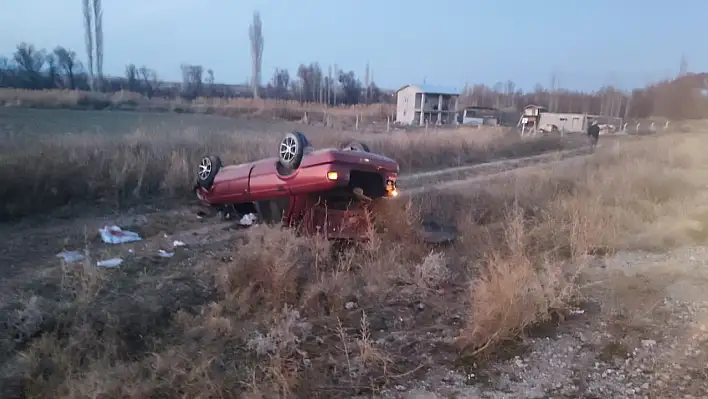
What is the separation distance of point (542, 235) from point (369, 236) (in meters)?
3.23

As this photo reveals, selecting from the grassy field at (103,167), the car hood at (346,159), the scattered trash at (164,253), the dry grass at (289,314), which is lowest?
the scattered trash at (164,253)

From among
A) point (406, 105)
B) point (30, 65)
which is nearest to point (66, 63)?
point (30, 65)

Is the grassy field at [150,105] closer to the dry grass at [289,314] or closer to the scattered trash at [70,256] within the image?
→ the scattered trash at [70,256]

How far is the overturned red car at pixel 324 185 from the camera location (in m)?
7.42

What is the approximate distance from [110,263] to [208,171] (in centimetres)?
340

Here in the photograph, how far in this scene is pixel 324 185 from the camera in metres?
7.38

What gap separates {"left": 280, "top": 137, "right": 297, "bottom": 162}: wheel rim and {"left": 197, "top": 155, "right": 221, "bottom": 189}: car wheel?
259cm

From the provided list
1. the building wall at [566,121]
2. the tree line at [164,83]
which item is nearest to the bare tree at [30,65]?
the tree line at [164,83]

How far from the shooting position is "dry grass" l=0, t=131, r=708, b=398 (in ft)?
15.2

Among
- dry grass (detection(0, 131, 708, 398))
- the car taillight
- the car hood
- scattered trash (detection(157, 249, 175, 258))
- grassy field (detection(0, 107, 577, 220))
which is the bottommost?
scattered trash (detection(157, 249, 175, 258))

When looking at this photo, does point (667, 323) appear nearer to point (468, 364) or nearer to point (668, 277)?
point (668, 277)

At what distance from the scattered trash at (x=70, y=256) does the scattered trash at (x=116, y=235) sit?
2.25 ft

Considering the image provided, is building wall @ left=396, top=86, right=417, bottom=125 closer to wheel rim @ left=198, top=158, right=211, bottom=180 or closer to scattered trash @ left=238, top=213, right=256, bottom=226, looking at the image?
wheel rim @ left=198, top=158, right=211, bottom=180

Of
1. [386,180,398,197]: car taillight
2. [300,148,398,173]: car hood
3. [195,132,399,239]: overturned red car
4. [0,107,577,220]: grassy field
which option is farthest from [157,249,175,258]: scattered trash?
[0,107,577,220]: grassy field
